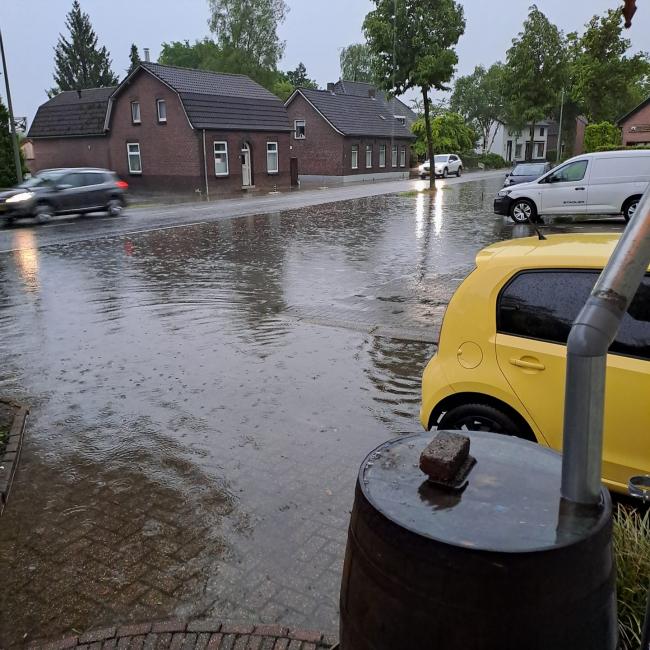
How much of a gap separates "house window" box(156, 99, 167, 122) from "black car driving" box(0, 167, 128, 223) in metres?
13.7

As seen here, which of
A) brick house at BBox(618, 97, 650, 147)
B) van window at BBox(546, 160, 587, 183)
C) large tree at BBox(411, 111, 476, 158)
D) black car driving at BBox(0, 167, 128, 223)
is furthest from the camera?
large tree at BBox(411, 111, 476, 158)

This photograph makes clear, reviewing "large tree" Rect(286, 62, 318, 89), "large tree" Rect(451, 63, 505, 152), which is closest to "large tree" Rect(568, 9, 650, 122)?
A: "large tree" Rect(451, 63, 505, 152)

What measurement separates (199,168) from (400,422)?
1331 inches

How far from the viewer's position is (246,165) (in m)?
40.8

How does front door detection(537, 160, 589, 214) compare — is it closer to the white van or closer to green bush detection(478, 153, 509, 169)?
the white van

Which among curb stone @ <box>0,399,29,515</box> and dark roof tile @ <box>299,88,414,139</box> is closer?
curb stone @ <box>0,399,29,515</box>

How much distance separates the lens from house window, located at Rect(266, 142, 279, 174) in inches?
1650

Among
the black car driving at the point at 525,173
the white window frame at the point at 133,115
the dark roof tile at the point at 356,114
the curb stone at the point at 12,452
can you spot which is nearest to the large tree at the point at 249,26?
the dark roof tile at the point at 356,114

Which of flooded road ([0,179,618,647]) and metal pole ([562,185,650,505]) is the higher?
metal pole ([562,185,650,505])

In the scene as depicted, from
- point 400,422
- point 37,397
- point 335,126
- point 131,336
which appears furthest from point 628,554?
point 335,126

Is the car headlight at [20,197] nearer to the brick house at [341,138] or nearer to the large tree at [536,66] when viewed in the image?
the brick house at [341,138]

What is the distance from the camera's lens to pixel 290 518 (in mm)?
4289

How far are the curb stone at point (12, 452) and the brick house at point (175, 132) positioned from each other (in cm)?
3238

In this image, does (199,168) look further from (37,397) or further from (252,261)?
(37,397)
